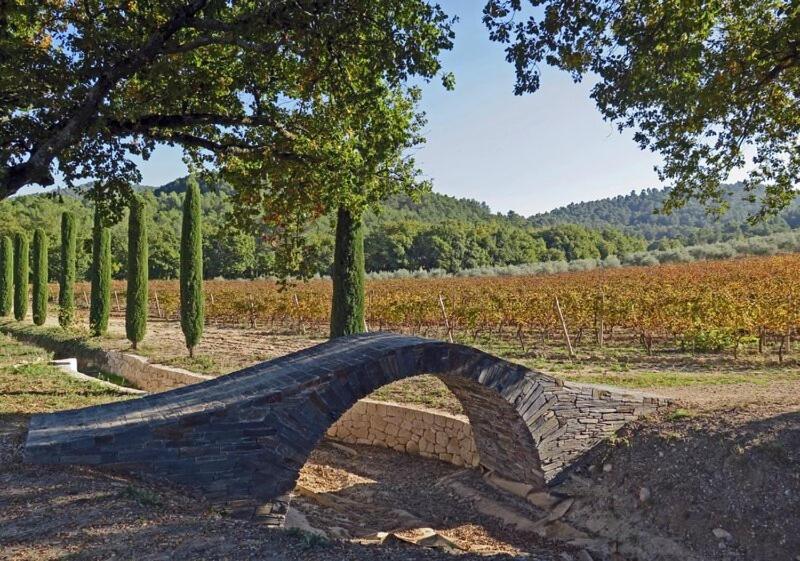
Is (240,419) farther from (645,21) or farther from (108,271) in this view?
(108,271)

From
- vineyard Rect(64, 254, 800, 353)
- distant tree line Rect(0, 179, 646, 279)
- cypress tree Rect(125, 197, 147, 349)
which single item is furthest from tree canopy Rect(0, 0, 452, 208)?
distant tree line Rect(0, 179, 646, 279)

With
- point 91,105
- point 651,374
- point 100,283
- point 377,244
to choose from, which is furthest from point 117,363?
point 377,244

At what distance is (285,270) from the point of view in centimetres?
1134

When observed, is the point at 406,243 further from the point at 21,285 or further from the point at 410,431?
the point at 410,431

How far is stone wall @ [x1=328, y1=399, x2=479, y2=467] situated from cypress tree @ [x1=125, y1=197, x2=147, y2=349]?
32.6 feet

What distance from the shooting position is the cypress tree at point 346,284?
13977 mm

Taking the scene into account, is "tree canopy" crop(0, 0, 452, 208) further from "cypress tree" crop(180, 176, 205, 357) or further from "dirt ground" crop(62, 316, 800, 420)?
"cypress tree" crop(180, 176, 205, 357)

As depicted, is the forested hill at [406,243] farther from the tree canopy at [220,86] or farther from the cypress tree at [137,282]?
the tree canopy at [220,86]

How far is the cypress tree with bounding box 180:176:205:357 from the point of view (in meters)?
17.3

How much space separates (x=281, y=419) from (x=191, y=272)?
12569mm

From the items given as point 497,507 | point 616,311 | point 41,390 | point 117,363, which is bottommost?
point 497,507

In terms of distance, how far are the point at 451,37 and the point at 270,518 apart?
19.6ft

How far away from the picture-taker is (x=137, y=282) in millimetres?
19484

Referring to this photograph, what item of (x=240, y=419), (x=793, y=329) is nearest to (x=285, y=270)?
(x=240, y=419)
